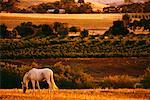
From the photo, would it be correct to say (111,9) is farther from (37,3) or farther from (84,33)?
(37,3)

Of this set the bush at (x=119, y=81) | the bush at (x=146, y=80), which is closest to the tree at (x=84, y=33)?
the bush at (x=119, y=81)

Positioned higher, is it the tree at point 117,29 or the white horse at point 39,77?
the tree at point 117,29

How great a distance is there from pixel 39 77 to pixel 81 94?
684mm

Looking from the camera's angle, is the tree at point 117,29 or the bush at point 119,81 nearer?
the bush at point 119,81

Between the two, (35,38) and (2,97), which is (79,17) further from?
(2,97)

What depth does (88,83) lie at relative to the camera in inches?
265

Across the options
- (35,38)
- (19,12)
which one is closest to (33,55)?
(35,38)

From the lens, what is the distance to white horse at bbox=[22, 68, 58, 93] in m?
6.63

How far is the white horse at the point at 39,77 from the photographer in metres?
6.63

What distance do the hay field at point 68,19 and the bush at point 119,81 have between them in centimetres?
83

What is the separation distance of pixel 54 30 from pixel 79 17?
449mm

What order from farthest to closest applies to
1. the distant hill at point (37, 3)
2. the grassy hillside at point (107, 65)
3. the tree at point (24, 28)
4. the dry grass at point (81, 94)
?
the distant hill at point (37, 3) → the tree at point (24, 28) → the grassy hillside at point (107, 65) → the dry grass at point (81, 94)

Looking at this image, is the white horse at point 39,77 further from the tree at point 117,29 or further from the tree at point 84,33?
the tree at point 117,29

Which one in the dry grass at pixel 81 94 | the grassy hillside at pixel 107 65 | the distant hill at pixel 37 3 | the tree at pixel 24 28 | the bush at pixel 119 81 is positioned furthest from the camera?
the distant hill at pixel 37 3
